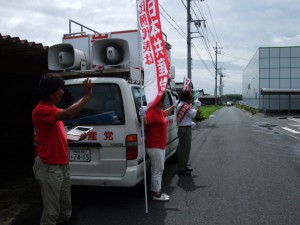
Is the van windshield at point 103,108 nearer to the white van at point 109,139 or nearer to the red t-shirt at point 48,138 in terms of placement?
the white van at point 109,139

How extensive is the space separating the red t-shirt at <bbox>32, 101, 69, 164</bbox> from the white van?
1228 mm

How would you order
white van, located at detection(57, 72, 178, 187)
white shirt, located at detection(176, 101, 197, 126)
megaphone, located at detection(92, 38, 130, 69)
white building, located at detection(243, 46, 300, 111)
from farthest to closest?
white building, located at detection(243, 46, 300, 111) < white shirt, located at detection(176, 101, 197, 126) < megaphone, located at detection(92, 38, 130, 69) < white van, located at detection(57, 72, 178, 187)

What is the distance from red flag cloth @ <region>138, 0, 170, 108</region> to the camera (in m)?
4.74

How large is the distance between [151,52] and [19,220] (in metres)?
2.95

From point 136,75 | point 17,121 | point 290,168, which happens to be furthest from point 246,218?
point 17,121

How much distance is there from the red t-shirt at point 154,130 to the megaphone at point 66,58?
145 centimetres

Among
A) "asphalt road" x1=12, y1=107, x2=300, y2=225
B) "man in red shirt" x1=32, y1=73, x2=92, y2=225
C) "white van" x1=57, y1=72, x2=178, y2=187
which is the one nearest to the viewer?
"man in red shirt" x1=32, y1=73, x2=92, y2=225

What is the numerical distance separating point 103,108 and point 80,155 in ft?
2.42

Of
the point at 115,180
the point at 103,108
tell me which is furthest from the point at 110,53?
the point at 115,180

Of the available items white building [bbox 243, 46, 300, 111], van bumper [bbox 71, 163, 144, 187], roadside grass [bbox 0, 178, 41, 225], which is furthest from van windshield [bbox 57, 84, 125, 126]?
white building [bbox 243, 46, 300, 111]

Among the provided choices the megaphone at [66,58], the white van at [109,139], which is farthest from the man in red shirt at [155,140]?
the megaphone at [66,58]

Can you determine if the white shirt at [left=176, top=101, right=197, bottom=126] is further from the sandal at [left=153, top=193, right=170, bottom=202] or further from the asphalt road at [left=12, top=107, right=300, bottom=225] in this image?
the sandal at [left=153, top=193, right=170, bottom=202]

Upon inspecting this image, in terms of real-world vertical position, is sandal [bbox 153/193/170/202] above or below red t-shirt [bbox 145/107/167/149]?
below

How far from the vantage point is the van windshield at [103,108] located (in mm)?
4552
